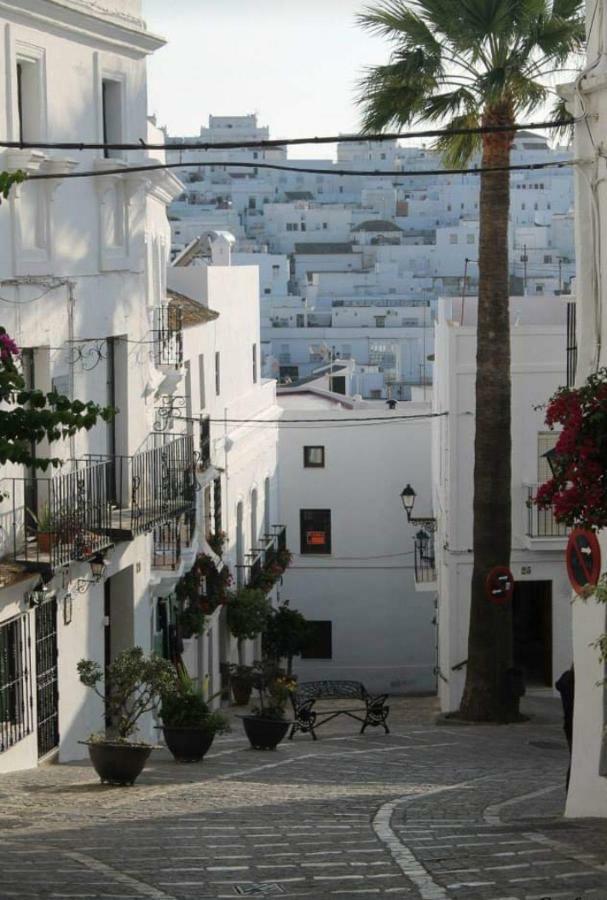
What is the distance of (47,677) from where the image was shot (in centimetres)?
1925

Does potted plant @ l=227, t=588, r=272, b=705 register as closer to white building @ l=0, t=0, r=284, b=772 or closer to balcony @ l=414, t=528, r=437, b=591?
balcony @ l=414, t=528, r=437, b=591

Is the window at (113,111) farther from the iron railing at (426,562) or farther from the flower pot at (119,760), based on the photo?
the iron railing at (426,562)

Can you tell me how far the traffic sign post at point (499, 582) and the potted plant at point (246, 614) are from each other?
9475mm

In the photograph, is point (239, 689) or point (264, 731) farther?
point (239, 689)

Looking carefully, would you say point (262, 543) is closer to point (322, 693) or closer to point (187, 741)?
point (322, 693)

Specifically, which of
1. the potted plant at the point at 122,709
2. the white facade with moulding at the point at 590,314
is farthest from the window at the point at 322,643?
the white facade with moulding at the point at 590,314

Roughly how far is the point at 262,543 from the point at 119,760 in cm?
2420

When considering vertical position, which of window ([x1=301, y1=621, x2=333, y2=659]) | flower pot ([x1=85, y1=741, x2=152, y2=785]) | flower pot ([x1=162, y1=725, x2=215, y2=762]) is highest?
flower pot ([x1=85, y1=741, x2=152, y2=785])

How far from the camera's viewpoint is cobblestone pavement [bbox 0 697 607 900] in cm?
1045

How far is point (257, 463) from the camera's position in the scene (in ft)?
131

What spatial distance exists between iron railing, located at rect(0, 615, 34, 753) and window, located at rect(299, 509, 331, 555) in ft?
89.6

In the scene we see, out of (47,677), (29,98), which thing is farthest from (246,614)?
(29,98)

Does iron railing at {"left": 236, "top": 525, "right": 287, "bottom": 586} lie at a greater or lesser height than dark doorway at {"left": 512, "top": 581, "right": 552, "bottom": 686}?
greater

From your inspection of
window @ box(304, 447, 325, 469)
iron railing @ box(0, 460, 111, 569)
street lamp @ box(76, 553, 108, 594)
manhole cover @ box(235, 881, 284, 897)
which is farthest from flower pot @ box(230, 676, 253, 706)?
manhole cover @ box(235, 881, 284, 897)
